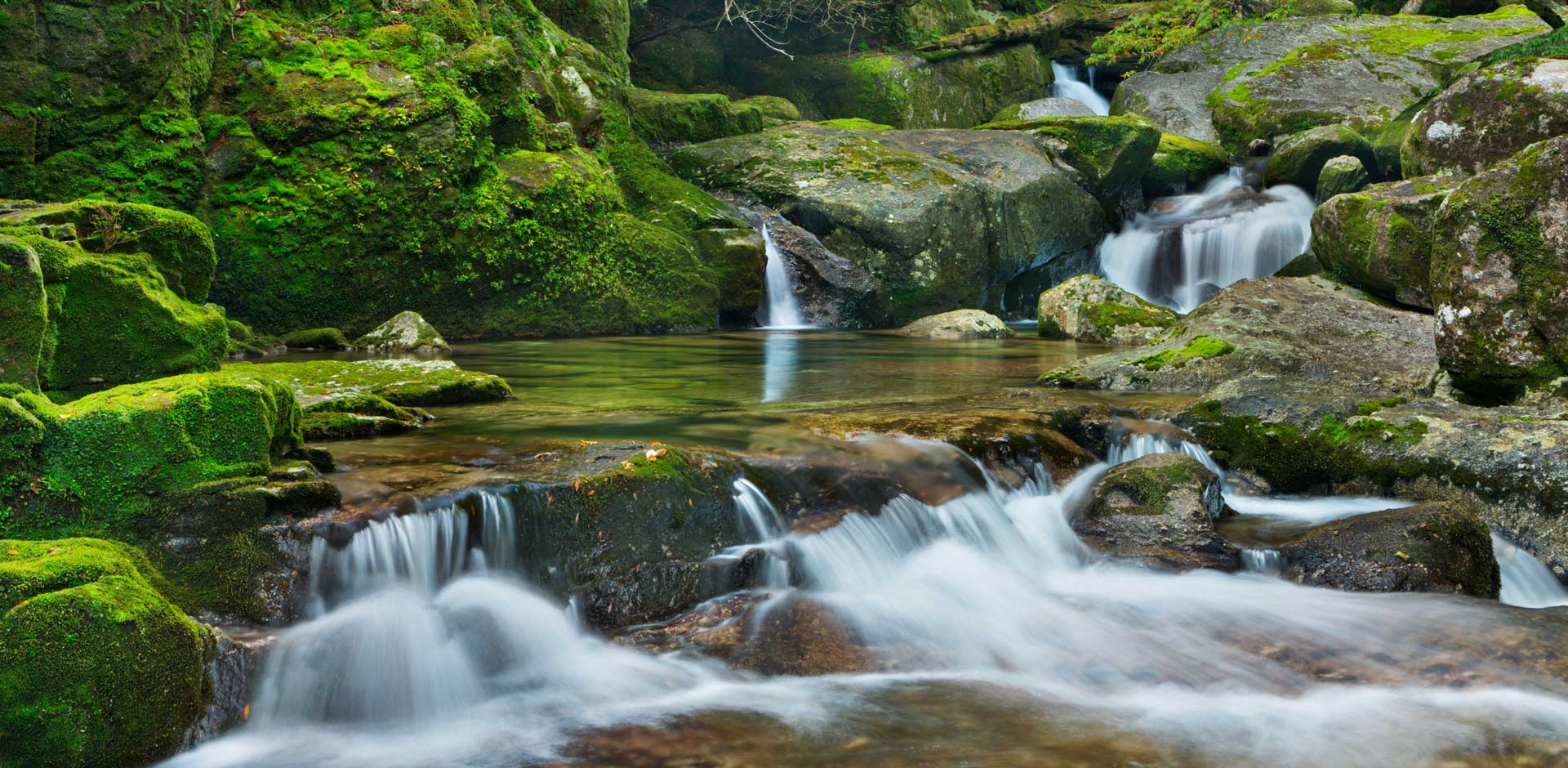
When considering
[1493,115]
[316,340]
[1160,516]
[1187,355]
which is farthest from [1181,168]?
[1160,516]

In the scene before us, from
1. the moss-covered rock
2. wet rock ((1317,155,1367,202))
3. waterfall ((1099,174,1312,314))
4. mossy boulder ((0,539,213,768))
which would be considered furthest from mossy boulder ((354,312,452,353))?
wet rock ((1317,155,1367,202))

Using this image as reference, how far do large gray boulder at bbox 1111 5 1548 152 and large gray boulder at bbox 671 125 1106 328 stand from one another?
5890 millimetres

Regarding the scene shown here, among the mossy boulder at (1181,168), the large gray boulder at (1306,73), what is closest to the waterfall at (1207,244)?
the mossy boulder at (1181,168)

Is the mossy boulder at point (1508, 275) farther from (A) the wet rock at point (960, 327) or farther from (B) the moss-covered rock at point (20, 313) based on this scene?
(A) the wet rock at point (960, 327)

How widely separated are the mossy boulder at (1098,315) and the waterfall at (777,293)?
12.3 ft

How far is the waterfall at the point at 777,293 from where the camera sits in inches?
615

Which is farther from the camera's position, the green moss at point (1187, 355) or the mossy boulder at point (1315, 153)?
the mossy boulder at point (1315, 153)

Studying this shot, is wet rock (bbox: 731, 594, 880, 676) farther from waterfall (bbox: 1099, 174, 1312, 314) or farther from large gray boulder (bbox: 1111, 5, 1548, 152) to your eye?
large gray boulder (bbox: 1111, 5, 1548, 152)

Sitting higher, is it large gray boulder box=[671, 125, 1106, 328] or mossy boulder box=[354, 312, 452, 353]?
large gray boulder box=[671, 125, 1106, 328]

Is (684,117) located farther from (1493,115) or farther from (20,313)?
(20,313)

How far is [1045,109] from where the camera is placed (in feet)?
74.4

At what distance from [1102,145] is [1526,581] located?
48.5 ft

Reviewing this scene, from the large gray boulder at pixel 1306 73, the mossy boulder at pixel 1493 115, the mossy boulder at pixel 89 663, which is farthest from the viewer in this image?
the large gray boulder at pixel 1306 73

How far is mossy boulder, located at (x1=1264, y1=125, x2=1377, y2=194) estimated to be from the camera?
17.0 m
